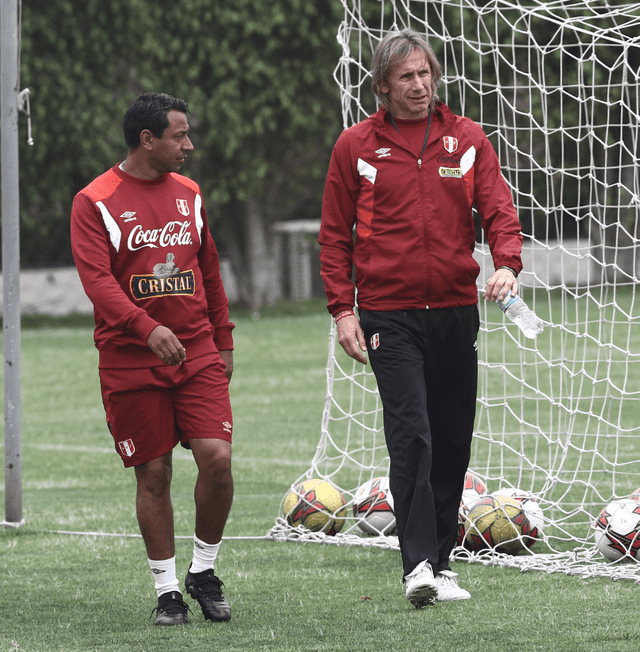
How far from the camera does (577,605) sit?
4.14m

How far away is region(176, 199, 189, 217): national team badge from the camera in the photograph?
417cm

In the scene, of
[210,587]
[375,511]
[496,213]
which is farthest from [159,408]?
[375,511]

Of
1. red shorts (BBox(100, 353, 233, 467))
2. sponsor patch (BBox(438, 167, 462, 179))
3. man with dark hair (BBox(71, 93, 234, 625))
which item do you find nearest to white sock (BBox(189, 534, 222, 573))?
man with dark hair (BBox(71, 93, 234, 625))

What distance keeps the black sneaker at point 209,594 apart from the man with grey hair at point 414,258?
0.69 m

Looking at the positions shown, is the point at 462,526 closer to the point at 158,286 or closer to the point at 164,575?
the point at 164,575

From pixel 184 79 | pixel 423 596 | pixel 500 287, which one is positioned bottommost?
A: pixel 423 596

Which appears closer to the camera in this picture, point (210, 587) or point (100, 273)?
point (100, 273)

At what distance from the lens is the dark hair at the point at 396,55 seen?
13.9 ft

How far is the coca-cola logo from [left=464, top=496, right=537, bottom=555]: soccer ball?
6.69ft

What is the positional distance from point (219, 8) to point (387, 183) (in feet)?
69.8

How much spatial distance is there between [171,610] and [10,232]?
2.70m

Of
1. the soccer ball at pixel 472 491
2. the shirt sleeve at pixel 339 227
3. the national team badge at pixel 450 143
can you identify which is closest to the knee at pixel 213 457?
the shirt sleeve at pixel 339 227

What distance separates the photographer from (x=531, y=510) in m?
5.41

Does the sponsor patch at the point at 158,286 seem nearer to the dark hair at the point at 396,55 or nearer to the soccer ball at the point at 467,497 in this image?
the dark hair at the point at 396,55
